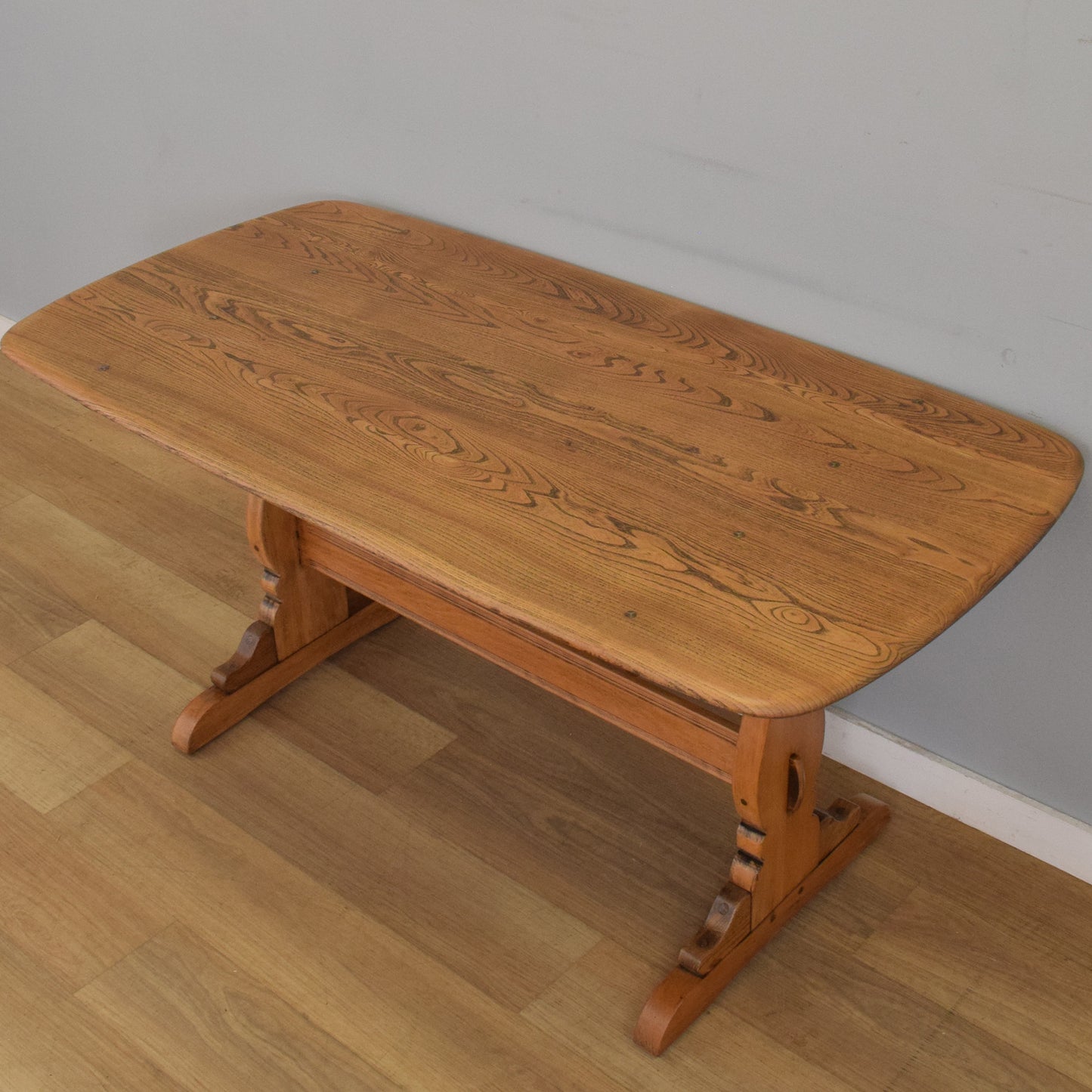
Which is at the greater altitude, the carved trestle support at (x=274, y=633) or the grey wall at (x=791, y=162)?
the grey wall at (x=791, y=162)

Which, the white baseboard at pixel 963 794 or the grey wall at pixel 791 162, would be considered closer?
the grey wall at pixel 791 162

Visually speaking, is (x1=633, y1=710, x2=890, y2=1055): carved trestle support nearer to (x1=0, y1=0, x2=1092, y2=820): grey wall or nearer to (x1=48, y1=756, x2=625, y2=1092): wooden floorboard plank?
(x1=48, y1=756, x2=625, y2=1092): wooden floorboard plank

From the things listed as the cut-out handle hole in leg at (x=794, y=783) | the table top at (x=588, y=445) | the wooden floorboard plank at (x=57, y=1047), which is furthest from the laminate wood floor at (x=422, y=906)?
the table top at (x=588, y=445)

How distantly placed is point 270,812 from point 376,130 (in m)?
1.07

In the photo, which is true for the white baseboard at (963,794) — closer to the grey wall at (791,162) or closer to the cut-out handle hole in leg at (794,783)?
the grey wall at (791,162)

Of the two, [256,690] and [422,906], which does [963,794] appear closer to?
[422,906]

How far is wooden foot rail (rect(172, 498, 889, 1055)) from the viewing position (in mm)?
1585

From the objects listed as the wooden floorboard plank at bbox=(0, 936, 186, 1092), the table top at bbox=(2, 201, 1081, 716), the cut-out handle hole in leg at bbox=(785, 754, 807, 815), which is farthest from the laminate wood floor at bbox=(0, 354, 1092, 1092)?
the table top at bbox=(2, 201, 1081, 716)

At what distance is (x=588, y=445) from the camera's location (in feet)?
4.91

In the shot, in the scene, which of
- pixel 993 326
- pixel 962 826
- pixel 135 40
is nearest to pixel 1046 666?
pixel 962 826

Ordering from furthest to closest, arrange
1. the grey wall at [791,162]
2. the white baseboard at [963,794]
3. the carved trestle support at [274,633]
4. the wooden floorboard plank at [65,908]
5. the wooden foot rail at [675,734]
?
the carved trestle support at [274,633] → the white baseboard at [963,794] → the wooden floorboard plank at [65,908] → the wooden foot rail at [675,734] → the grey wall at [791,162]

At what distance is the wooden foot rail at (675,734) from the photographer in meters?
1.58

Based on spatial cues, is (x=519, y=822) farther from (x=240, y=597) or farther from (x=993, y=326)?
(x=993, y=326)

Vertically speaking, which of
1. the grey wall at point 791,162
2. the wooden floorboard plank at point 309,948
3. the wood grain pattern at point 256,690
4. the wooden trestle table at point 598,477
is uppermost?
the grey wall at point 791,162
